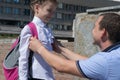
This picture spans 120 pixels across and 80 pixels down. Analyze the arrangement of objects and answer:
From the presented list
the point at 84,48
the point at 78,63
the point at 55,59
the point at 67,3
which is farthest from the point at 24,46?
the point at 67,3

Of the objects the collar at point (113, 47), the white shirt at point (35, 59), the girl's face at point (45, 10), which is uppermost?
the girl's face at point (45, 10)

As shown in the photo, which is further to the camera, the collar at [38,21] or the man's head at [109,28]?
the collar at [38,21]

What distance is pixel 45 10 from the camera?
4.27 m

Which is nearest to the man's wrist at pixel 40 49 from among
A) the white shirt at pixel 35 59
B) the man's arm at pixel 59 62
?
the man's arm at pixel 59 62

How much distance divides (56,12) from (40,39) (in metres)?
76.1

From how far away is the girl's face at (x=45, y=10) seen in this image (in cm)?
426

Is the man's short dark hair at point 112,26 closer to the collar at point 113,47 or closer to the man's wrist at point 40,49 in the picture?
the collar at point 113,47

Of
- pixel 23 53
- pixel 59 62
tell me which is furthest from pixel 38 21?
pixel 59 62

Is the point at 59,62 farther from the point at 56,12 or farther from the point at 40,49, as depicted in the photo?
the point at 56,12

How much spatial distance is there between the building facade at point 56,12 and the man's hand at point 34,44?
7085 cm

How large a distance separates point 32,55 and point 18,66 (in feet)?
0.57

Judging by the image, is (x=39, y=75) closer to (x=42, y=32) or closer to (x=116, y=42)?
(x=42, y=32)

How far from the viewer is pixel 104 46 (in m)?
3.43

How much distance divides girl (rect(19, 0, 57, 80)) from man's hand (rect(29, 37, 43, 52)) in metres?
0.15
